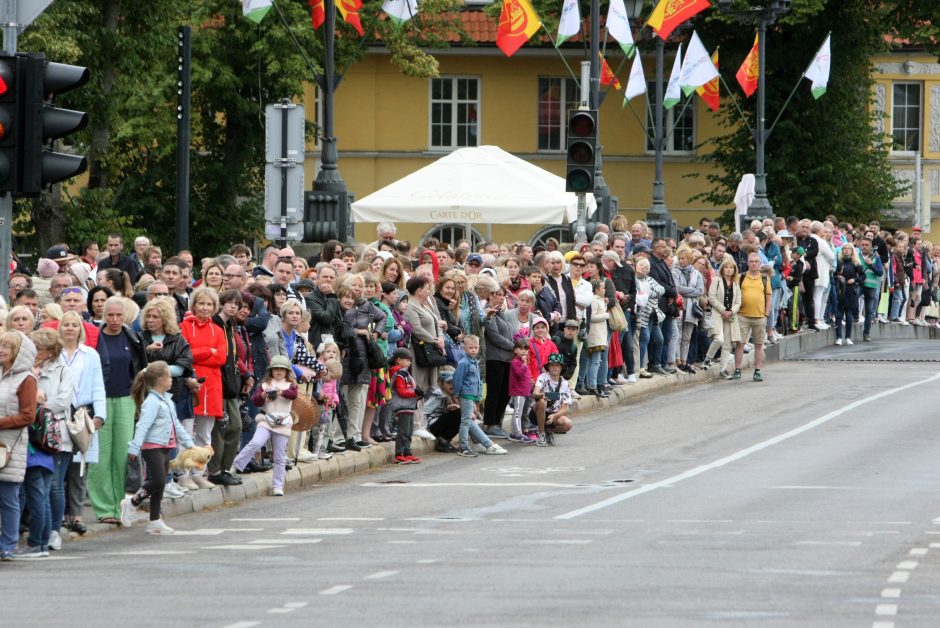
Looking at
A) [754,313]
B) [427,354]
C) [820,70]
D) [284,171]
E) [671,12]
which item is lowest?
[427,354]

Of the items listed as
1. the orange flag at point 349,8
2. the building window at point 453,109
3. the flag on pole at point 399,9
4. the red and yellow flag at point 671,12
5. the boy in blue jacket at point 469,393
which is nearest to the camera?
the boy in blue jacket at point 469,393

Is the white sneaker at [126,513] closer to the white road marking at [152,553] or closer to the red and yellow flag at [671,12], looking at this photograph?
the white road marking at [152,553]

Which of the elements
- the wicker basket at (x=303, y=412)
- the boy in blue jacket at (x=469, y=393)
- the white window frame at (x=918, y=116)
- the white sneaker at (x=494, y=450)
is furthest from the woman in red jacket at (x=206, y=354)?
the white window frame at (x=918, y=116)

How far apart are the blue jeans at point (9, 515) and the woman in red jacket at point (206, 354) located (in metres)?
2.88

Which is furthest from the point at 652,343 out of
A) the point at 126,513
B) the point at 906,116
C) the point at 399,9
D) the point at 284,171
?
the point at 906,116

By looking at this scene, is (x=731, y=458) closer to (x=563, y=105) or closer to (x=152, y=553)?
(x=152, y=553)

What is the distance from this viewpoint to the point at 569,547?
13141mm

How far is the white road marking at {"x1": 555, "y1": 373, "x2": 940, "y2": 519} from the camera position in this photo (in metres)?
15.8

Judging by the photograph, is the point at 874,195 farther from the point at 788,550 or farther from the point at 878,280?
the point at 788,550

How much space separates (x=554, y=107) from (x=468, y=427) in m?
36.9

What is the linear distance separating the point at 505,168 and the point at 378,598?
21318 millimetres

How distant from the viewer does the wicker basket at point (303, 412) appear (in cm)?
1694

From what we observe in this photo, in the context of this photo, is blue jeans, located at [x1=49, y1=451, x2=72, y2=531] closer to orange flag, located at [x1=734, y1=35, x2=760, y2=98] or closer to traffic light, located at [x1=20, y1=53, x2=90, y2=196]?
traffic light, located at [x1=20, y1=53, x2=90, y2=196]

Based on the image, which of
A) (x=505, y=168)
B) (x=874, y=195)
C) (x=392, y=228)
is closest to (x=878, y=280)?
(x=505, y=168)
